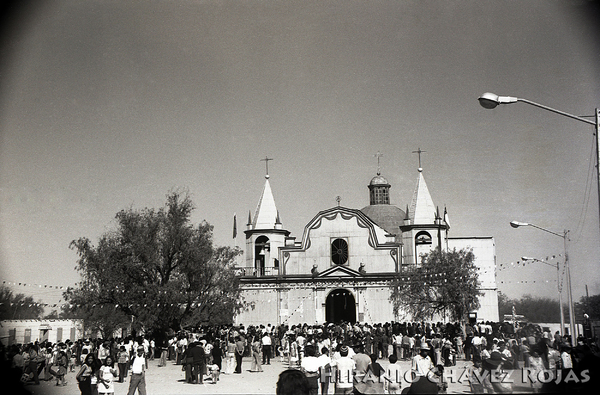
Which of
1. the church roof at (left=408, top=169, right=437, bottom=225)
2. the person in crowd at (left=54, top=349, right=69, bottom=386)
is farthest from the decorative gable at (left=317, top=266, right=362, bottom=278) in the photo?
the person in crowd at (left=54, top=349, right=69, bottom=386)

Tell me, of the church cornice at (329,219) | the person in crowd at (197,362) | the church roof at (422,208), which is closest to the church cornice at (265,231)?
the church cornice at (329,219)

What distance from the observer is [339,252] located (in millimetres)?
55656

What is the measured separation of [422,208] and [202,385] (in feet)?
124

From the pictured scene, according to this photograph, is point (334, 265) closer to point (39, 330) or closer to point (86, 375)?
point (39, 330)

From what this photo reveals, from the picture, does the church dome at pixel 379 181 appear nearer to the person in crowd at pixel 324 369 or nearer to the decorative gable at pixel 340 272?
the decorative gable at pixel 340 272

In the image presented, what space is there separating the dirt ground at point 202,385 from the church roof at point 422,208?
2830 centimetres

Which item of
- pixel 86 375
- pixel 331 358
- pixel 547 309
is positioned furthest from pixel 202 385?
pixel 547 309

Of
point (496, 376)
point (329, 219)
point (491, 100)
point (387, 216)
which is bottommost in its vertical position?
point (496, 376)

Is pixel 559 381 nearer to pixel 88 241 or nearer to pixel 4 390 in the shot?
pixel 4 390

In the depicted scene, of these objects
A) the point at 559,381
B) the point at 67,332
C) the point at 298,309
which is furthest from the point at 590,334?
the point at 67,332

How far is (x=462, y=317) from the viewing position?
154 ft

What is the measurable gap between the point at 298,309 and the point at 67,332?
89.6 feet

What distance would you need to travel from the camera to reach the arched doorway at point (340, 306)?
55.0 meters

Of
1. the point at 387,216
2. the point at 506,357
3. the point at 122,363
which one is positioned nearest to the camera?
the point at 506,357
